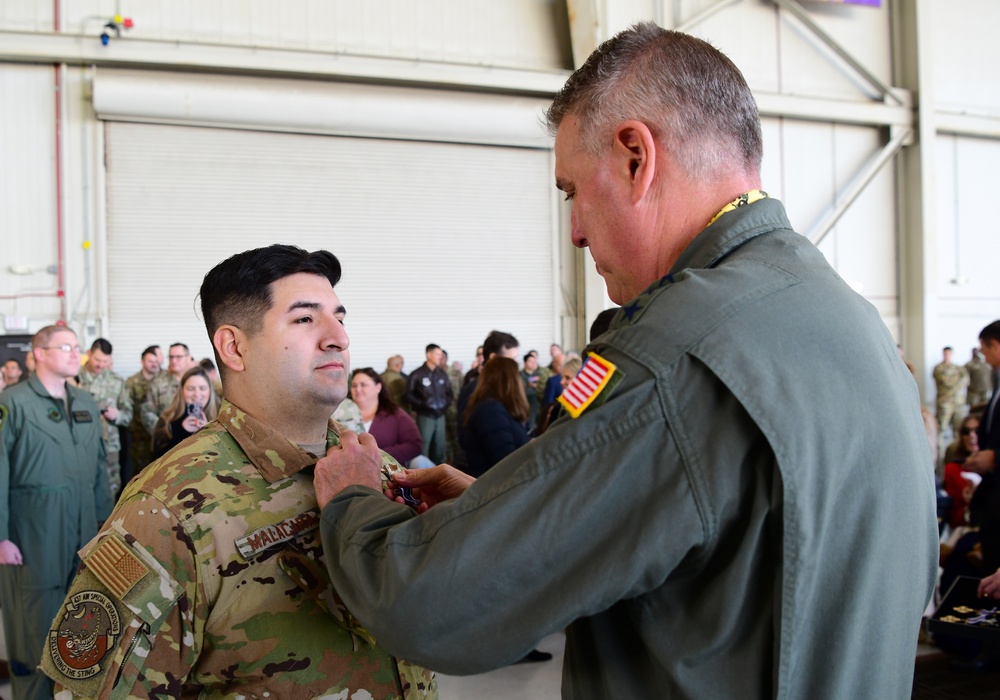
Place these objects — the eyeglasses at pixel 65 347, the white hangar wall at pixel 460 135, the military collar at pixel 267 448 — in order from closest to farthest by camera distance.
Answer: the military collar at pixel 267 448, the eyeglasses at pixel 65 347, the white hangar wall at pixel 460 135

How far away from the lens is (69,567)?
4.15 meters

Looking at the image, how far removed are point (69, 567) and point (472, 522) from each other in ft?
13.2

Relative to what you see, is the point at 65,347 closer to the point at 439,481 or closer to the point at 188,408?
the point at 188,408

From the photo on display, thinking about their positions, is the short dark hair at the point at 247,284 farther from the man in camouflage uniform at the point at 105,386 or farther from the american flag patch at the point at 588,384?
the man in camouflage uniform at the point at 105,386

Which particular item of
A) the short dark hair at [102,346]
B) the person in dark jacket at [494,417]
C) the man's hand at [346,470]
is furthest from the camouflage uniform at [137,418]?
the man's hand at [346,470]

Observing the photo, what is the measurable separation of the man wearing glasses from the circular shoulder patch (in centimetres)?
298

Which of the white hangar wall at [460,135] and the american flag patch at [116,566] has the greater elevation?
the white hangar wall at [460,135]

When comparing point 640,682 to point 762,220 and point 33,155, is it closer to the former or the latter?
point 762,220

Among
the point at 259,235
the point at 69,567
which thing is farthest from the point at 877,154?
the point at 69,567

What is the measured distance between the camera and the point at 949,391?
37.8 ft

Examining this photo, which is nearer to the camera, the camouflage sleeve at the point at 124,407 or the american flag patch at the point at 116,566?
the american flag patch at the point at 116,566

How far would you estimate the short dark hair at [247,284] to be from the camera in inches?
70.1

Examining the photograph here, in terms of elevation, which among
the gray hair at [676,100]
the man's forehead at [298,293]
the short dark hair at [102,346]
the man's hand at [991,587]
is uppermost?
the gray hair at [676,100]

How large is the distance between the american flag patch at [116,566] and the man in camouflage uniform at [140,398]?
6954 millimetres
